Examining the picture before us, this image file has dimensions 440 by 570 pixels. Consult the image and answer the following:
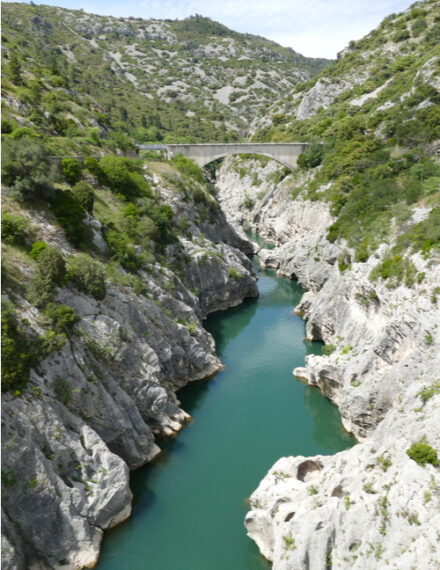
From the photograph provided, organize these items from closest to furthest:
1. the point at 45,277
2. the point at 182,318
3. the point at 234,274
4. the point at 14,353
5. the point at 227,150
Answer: the point at 14,353 < the point at 45,277 < the point at 182,318 < the point at 234,274 < the point at 227,150

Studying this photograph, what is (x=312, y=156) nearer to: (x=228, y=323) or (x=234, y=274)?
(x=234, y=274)

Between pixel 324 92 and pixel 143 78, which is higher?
pixel 324 92

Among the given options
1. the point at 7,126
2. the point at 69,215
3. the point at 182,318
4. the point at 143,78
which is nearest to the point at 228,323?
the point at 182,318

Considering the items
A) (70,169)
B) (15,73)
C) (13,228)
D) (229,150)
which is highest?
(229,150)

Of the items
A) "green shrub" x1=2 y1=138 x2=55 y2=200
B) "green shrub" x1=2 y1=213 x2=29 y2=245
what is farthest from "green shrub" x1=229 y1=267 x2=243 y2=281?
"green shrub" x1=2 y1=213 x2=29 y2=245

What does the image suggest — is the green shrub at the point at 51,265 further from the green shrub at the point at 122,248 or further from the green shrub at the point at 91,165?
the green shrub at the point at 91,165

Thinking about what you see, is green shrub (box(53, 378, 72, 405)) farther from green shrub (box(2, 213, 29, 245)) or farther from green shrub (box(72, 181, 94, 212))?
green shrub (box(72, 181, 94, 212))

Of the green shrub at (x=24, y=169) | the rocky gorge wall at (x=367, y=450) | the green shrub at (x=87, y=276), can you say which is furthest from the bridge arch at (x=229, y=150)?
the green shrub at (x=87, y=276)
